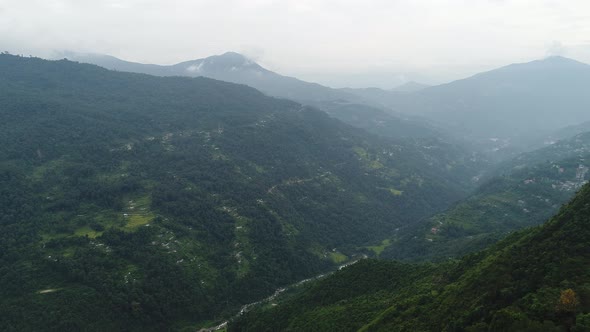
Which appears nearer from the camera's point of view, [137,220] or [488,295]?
[488,295]

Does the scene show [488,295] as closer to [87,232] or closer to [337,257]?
[337,257]

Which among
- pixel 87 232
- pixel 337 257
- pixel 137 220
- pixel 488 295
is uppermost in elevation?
pixel 488 295

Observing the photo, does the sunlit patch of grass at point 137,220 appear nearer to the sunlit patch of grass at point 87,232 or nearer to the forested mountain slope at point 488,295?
the sunlit patch of grass at point 87,232

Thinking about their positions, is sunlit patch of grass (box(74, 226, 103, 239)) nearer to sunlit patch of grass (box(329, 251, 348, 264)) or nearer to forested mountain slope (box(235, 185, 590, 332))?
forested mountain slope (box(235, 185, 590, 332))

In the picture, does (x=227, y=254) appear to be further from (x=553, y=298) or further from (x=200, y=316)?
(x=553, y=298)

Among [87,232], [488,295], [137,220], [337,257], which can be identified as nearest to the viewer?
[488,295]

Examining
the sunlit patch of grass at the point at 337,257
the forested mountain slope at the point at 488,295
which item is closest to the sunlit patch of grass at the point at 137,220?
the forested mountain slope at the point at 488,295

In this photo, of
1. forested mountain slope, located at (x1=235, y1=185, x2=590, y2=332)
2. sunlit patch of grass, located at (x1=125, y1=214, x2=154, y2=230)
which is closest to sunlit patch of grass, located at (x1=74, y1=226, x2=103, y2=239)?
sunlit patch of grass, located at (x1=125, y1=214, x2=154, y2=230)

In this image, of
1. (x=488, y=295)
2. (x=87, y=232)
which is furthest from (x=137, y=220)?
(x=488, y=295)
